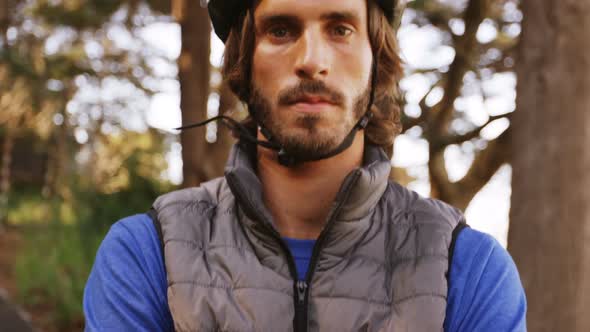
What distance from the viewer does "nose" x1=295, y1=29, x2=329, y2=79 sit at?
92.4 inches

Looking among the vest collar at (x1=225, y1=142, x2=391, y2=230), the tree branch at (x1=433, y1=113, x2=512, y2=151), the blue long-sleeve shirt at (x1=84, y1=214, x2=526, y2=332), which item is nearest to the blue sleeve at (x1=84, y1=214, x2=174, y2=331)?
the blue long-sleeve shirt at (x1=84, y1=214, x2=526, y2=332)

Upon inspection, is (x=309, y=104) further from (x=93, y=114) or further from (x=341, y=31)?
(x=93, y=114)

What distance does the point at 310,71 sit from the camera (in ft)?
7.70

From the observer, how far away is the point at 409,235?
2299mm

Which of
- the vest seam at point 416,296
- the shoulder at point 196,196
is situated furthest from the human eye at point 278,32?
the vest seam at point 416,296

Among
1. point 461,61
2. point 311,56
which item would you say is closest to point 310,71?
point 311,56

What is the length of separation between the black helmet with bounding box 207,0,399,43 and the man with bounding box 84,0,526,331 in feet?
0.30

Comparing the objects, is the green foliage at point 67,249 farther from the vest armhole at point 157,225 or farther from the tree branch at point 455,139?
the vest armhole at point 157,225

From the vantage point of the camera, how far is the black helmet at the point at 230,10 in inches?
107

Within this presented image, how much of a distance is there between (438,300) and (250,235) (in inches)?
23.6

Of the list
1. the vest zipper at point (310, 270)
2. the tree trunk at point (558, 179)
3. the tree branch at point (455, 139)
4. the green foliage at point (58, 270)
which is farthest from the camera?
the green foliage at point (58, 270)

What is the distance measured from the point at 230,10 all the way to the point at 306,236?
949mm

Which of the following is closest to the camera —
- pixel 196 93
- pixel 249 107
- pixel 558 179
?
pixel 249 107

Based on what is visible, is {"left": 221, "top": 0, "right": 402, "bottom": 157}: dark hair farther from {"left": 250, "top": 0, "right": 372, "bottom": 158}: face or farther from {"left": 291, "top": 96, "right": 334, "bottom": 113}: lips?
{"left": 291, "top": 96, "right": 334, "bottom": 113}: lips
